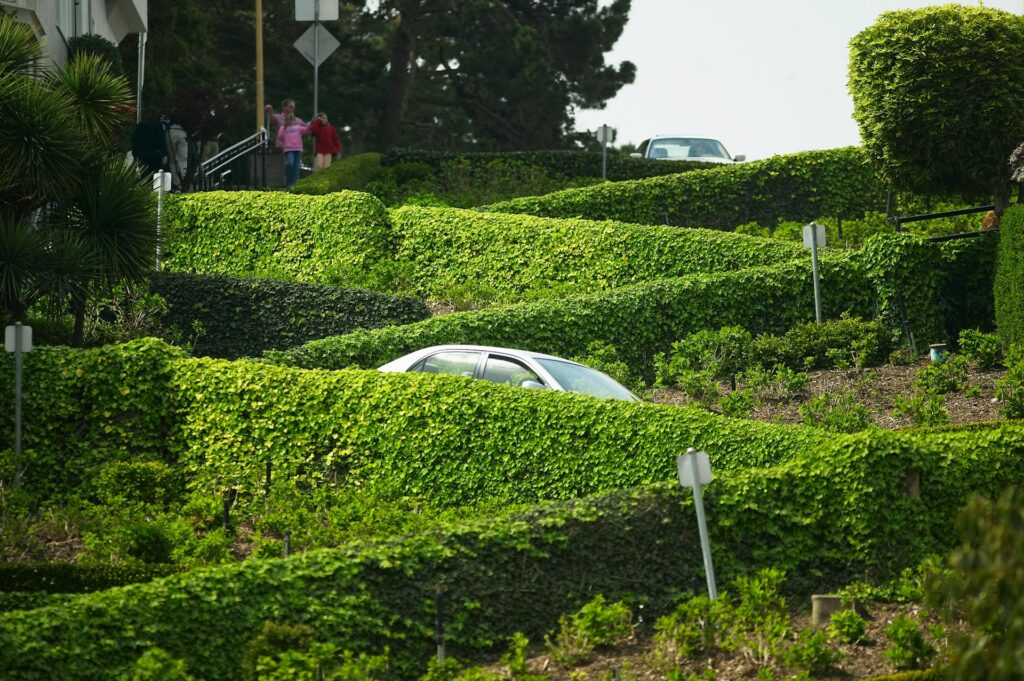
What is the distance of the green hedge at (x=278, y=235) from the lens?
27469 millimetres

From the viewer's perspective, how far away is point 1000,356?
20.6 metres

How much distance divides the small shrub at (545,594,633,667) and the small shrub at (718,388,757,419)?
6637mm

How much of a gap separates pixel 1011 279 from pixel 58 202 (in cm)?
1151

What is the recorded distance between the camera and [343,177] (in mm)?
34000

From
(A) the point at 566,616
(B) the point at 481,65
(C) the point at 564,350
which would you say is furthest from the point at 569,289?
(B) the point at 481,65

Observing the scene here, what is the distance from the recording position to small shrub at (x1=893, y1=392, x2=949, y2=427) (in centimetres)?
1753

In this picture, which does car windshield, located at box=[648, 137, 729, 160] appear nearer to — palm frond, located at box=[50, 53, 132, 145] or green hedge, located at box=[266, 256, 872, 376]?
green hedge, located at box=[266, 256, 872, 376]

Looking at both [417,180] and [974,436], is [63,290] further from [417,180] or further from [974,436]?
[417,180]

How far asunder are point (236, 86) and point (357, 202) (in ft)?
85.6

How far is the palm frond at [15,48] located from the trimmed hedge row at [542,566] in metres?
11.0

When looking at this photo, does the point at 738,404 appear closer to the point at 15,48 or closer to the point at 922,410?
the point at 922,410

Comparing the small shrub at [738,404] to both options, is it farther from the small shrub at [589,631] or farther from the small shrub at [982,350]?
the small shrub at [589,631]

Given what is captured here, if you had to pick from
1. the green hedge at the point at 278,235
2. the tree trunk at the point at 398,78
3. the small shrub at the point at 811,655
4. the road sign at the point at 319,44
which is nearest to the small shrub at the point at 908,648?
the small shrub at the point at 811,655

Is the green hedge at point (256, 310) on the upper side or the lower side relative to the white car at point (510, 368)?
upper
